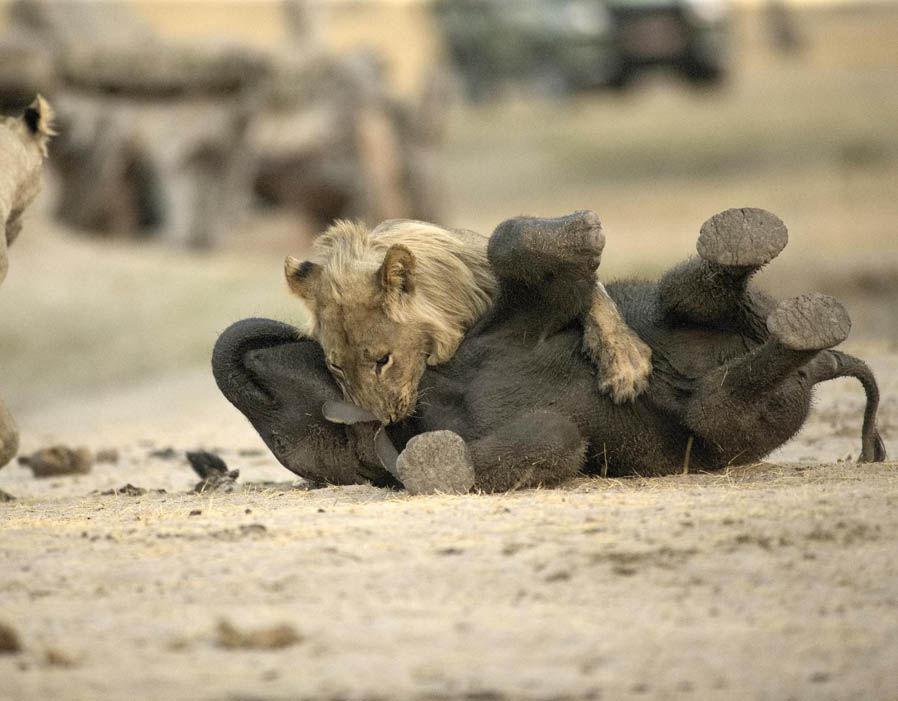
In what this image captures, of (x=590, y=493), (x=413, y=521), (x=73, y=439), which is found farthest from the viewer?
(x=73, y=439)

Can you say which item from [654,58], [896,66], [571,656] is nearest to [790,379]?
[571,656]

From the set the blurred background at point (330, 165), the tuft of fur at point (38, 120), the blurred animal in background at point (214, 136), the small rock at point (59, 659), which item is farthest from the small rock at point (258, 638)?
the blurred animal in background at point (214, 136)

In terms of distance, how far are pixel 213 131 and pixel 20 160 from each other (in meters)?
11.5

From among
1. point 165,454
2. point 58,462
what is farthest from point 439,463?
point 165,454

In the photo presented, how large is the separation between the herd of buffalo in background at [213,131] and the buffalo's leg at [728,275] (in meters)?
11.9

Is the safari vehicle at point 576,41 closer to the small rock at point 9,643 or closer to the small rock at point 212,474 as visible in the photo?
the small rock at point 212,474

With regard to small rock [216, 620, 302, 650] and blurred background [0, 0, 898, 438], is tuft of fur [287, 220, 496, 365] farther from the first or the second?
blurred background [0, 0, 898, 438]

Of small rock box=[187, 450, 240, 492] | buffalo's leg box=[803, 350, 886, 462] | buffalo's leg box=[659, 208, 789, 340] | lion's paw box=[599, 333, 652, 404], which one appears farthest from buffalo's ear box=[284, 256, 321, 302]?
buffalo's leg box=[803, 350, 886, 462]

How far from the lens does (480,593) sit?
371 centimetres

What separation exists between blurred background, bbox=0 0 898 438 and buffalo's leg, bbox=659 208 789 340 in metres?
4.49

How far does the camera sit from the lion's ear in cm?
515

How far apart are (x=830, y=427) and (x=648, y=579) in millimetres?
3662

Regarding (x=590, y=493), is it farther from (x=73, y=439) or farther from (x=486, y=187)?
(x=486, y=187)

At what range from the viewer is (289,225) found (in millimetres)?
22531
